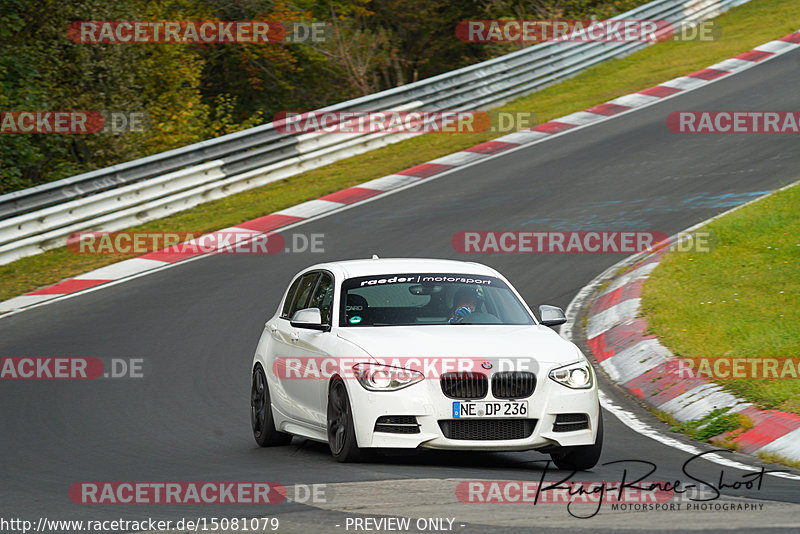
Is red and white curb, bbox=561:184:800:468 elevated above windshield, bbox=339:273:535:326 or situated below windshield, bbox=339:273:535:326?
below

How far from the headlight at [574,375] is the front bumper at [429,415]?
128 millimetres

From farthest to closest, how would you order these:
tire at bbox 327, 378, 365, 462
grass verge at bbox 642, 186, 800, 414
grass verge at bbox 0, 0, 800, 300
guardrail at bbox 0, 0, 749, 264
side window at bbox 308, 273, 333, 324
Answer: guardrail at bbox 0, 0, 749, 264, grass verge at bbox 0, 0, 800, 300, grass verge at bbox 642, 186, 800, 414, side window at bbox 308, 273, 333, 324, tire at bbox 327, 378, 365, 462

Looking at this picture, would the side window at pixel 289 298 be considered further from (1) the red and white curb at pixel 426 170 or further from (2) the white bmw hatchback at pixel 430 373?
(1) the red and white curb at pixel 426 170

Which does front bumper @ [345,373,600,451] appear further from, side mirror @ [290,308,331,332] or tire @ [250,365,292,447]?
tire @ [250,365,292,447]

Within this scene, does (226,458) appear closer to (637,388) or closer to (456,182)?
(637,388)

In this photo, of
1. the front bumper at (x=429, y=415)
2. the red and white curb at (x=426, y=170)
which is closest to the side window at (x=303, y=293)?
the front bumper at (x=429, y=415)

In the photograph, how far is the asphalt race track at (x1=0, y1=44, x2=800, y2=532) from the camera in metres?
6.56

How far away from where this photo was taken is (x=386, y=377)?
758cm

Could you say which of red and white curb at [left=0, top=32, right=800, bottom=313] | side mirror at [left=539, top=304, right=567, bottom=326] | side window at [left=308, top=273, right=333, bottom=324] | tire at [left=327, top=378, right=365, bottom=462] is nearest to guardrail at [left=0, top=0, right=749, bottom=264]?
red and white curb at [left=0, top=32, right=800, bottom=313]

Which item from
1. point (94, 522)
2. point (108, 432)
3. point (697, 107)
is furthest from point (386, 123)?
point (94, 522)

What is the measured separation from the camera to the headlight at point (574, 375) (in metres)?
7.77

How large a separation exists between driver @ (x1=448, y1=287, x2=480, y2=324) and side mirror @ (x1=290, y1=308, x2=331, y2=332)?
986 mm

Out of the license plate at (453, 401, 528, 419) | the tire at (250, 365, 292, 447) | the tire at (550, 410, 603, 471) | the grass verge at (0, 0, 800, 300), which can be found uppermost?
the license plate at (453, 401, 528, 419)

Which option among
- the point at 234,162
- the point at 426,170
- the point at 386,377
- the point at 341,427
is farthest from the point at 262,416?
the point at 234,162
